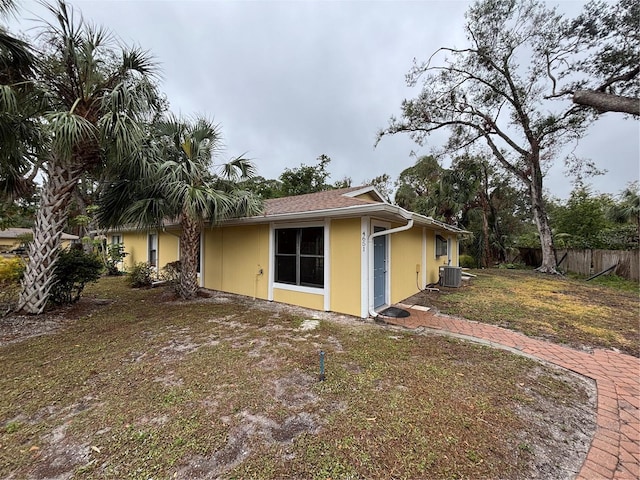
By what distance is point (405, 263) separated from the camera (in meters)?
7.37

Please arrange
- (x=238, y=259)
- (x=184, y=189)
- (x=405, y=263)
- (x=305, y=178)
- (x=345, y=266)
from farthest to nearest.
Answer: (x=305, y=178) → (x=238, y=259) → (x=405, y=263) → (x=184, y=189) → (x=345, y=266)

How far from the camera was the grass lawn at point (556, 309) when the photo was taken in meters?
4.43

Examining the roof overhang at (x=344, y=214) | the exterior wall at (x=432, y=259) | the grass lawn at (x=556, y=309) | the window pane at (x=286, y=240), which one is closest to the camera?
the grass lawn at (x=556, y=309)

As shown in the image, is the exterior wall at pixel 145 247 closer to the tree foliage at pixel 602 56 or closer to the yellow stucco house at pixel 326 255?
the yellow stucco house at pixel 326 255

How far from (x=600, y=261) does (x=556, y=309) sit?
9.37 meters

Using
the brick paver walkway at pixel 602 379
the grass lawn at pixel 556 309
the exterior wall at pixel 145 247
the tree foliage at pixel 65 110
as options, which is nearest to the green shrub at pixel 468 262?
the grass lawn at pixel 556 309

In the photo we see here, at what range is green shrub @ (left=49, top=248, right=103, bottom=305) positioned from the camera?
569 centimetres

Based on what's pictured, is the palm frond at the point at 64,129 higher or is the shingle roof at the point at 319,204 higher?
the palm frond at the point at 64,129

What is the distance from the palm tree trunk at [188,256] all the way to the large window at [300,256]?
223 centimetres

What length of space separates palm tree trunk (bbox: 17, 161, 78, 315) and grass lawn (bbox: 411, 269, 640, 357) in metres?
8.49

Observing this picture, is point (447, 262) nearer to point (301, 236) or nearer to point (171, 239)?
point (301, 236)

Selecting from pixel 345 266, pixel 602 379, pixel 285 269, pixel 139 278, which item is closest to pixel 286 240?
pixel 285 269

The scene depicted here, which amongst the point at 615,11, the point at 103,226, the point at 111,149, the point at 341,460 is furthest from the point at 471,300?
the point at 615,11

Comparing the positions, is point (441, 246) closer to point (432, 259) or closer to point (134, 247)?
point (432, 259)
